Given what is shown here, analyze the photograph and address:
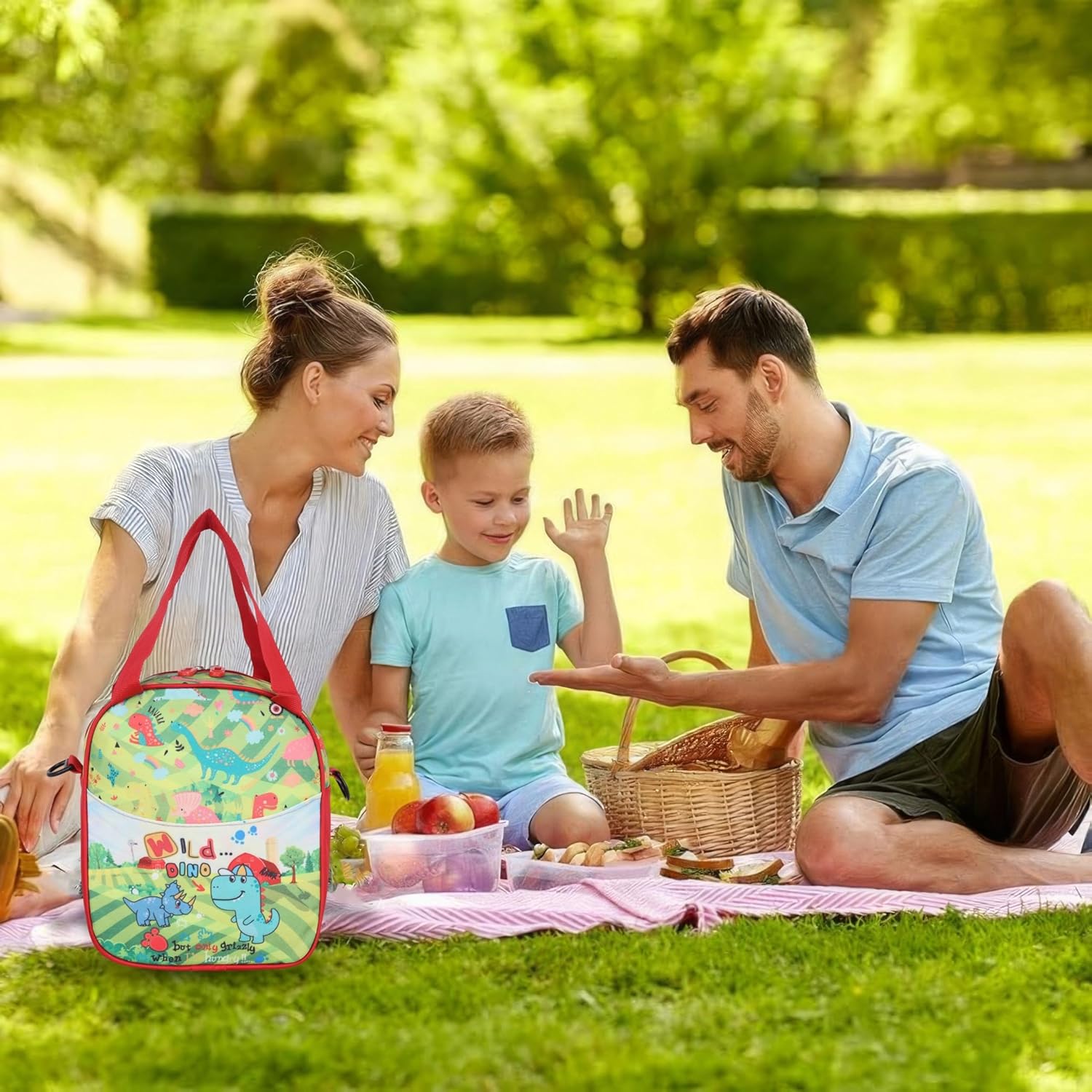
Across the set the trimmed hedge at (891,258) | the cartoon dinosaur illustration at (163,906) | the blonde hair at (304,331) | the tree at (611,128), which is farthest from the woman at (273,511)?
the trimmed hedge at (891,258)

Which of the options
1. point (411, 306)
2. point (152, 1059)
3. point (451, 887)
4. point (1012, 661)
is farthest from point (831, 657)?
point (411, 306)

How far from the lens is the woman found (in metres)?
4.07

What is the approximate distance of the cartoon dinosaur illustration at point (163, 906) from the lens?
3502 millimetres

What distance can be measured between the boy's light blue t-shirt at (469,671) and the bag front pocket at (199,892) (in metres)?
1.05

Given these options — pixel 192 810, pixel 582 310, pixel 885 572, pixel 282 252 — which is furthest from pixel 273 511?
pixel 282 252

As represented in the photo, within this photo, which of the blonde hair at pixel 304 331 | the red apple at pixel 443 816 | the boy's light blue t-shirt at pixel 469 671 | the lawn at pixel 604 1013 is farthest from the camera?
the boy's light blue t-shirt at pixel 469 671

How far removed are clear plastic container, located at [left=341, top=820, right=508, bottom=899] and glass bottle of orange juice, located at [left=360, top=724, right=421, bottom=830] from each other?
0.07 meters

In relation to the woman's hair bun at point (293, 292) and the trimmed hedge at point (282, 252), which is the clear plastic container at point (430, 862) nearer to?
the woman's hair bun at point (293, 292)

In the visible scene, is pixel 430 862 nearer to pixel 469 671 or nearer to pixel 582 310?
pixel 469 671

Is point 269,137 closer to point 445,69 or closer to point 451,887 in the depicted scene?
point 445,69

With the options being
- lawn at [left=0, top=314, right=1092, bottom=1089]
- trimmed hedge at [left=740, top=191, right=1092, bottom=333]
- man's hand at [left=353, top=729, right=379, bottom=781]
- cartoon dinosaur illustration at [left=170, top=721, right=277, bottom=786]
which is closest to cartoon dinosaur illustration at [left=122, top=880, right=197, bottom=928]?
lawn at [left=0, top=314, right=1092, bottom=1089]

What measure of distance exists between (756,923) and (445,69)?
23.7 meters

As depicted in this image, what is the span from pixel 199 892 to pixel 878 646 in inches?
65.0

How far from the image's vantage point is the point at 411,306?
105 ft
